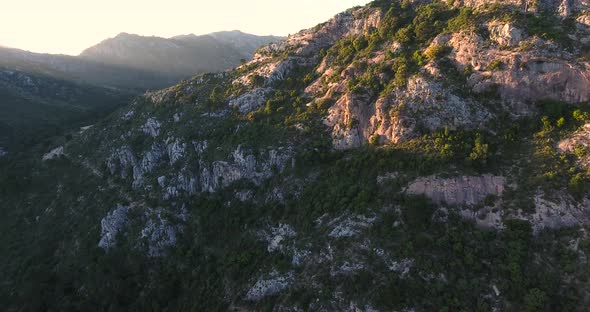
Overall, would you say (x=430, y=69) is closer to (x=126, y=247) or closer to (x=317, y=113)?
(x=317, y=113)

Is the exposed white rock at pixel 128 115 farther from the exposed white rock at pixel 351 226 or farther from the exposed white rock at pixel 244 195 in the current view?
the exposed white rock at pixel 351 226

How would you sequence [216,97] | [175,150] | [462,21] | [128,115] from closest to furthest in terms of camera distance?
1. [462,21]
2. [175,150]
3. [216,97]
4. [128,115]

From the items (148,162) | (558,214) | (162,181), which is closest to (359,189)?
(558,214)

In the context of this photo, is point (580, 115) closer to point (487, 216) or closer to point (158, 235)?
point (487, 216)

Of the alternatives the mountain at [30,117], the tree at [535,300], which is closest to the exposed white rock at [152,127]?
the mountain at [30,117]

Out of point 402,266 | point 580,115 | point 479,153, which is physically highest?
point 580,115

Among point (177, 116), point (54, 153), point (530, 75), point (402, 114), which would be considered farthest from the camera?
point (54, 153)
